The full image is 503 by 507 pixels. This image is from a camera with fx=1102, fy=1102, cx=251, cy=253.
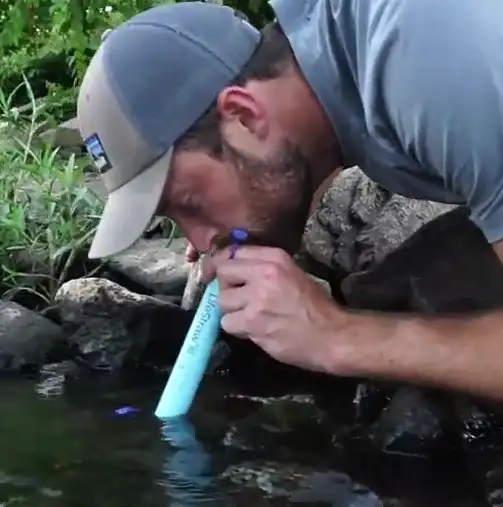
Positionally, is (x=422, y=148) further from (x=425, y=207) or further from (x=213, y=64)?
(x=425, y=207)

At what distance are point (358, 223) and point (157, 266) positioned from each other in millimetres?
1065

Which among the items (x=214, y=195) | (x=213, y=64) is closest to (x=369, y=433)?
(x=214, y=195)

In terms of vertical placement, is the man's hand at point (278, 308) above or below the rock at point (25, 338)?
above

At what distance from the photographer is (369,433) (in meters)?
2.99

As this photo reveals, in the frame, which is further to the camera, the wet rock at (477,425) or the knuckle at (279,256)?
the wet rock at (477,425)

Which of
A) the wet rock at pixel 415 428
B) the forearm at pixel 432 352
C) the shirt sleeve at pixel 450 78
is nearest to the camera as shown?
the shirt sleeve at pixel 450 78

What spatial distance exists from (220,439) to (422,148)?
1.22m

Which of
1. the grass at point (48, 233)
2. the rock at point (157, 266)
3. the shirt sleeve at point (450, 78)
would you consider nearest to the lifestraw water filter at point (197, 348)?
the shirt sleeve at point (450, 78)

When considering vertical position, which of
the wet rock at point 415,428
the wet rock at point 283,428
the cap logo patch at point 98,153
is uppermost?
the cap logo patch at point 98,153

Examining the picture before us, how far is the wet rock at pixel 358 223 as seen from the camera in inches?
135

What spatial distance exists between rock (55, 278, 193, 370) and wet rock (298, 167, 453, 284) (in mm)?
564

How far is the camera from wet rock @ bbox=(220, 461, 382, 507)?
2521 mm

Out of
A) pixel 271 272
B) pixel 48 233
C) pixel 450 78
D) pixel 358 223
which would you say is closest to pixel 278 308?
pixel 271 272

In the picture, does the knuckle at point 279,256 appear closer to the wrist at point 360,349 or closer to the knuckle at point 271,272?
the knuckle at point 271,272
